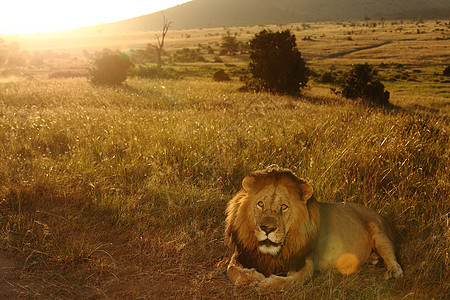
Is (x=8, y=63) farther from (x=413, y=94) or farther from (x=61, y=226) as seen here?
(x=61, y=226)

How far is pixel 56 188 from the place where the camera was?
418cm

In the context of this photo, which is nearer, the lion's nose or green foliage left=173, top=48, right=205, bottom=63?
the lion's nose

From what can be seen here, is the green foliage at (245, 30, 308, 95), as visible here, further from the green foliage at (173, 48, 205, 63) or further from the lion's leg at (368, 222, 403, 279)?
the green foliage at (173, 48, 205, 63)

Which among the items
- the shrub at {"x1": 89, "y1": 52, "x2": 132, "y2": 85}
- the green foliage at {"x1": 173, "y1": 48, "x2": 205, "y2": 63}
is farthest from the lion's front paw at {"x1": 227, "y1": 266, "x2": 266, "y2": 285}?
the green foliage at {"x1": 173, "y1": 48, "x2": 205, "y2": 63}

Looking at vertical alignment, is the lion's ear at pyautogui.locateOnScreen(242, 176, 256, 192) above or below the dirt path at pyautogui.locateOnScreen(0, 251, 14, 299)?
above

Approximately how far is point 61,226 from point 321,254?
250 cm

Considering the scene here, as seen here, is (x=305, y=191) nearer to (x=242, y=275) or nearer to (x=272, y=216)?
(x=272, y=216)

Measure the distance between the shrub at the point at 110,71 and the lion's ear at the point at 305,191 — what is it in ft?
53.6

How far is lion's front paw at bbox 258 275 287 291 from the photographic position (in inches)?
104

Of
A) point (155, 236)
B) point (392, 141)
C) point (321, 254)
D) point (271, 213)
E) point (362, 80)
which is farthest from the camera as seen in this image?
point (362, 80)

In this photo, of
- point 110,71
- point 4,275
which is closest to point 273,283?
point 4,275

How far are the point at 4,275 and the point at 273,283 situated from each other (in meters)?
2.17

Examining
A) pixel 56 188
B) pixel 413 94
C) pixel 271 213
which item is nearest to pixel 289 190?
pixel 271 213

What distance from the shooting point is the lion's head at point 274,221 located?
2498 mm
